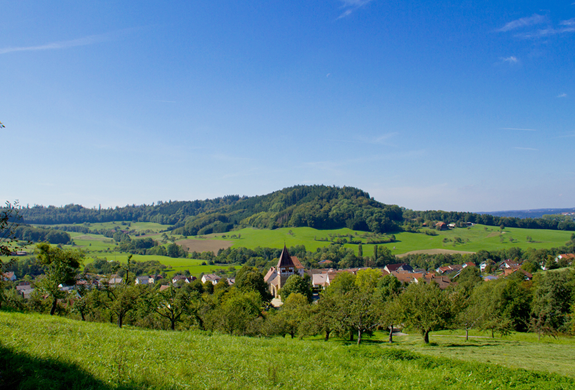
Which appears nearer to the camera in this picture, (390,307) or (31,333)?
(31,333)

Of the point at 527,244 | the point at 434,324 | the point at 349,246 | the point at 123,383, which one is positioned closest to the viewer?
the point at 123,383

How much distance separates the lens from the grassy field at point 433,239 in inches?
5699

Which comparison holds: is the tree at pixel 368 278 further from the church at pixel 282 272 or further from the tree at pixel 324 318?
the tree at pixel 324 318

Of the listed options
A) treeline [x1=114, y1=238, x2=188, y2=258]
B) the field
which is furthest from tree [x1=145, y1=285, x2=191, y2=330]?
treeline [x1=114, y1=238, x2=188, y2=258]

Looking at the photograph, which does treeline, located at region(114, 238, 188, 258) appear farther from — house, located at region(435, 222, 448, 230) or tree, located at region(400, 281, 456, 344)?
house, located at region(435, 222, 448, 230)

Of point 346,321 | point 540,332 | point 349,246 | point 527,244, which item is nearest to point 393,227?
point 349,246

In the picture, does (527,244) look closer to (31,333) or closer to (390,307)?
(390,307)

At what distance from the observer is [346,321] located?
30.6m

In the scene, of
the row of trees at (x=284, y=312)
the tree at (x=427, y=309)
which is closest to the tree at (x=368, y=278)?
the row of trees at (x=284, y=312)

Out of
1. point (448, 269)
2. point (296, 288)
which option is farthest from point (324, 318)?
point (448, 269)

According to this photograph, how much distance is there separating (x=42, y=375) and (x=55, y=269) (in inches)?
1089

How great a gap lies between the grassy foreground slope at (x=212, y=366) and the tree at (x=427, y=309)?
18.3m

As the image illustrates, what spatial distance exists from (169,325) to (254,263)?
97.1 m

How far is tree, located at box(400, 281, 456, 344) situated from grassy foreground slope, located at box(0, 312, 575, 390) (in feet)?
60.2
